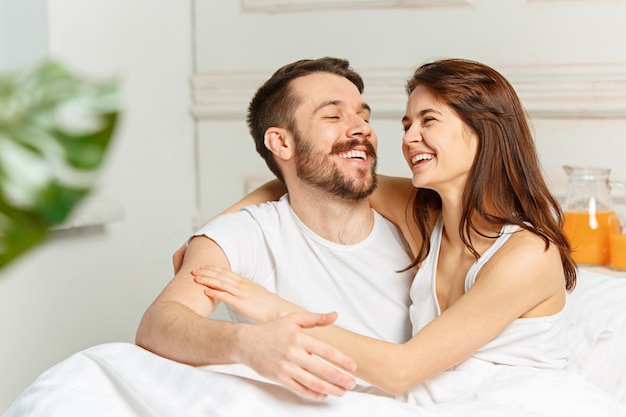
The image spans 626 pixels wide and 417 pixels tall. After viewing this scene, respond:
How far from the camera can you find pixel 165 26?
291cm

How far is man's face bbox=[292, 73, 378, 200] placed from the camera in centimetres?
186

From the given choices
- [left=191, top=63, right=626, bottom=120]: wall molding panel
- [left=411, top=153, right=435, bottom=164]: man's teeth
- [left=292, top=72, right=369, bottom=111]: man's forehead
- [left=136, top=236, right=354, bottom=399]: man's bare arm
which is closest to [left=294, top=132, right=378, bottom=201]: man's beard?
[left=292, top=72, right=369, bottom=111]: man's forehead

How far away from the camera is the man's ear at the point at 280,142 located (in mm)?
1982

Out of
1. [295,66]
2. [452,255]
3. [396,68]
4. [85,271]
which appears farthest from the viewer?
[396,68]

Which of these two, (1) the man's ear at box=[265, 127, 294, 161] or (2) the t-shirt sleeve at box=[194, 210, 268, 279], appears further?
(1) the man's ear at box=[265, 127, 294, 161]

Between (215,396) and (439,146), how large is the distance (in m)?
0.66

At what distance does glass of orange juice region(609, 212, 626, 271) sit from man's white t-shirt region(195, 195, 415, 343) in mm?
594

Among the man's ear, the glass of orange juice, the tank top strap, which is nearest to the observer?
the tank top strap

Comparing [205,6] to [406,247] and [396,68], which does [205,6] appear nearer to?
[396,68]

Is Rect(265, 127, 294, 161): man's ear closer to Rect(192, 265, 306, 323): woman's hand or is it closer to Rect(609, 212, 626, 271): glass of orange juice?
Rect(192, 265, 306, 323): woman's hand

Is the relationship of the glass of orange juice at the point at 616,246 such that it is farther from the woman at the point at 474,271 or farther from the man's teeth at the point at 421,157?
the man's teeth at the point at 421,157

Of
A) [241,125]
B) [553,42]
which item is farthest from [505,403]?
[241,125]

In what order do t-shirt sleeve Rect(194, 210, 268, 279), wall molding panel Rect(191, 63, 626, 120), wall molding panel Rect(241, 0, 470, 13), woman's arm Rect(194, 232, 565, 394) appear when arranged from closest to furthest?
woman's arm Rect(194, 232, 565, 394), t-shirt sleeve Rect(194, 210, 268, 279), wall molding panel Rect(191, 63, 626, 120), wall molding panel Rect(241, 0, 470, 13)

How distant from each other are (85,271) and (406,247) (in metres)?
Answer: 1.01
